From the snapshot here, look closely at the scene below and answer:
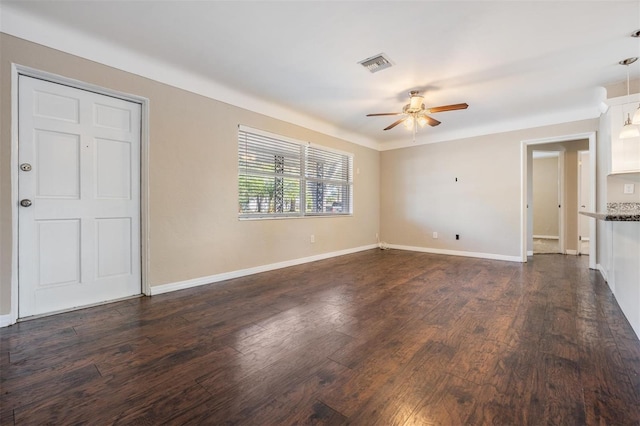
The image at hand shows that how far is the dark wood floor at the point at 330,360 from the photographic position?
130 cm

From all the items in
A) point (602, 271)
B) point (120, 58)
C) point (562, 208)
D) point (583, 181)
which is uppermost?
point (120, 58)

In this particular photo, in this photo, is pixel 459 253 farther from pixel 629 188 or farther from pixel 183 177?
pixel 183 177

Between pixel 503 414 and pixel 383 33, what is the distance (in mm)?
2774

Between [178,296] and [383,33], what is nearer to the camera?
[383,33]

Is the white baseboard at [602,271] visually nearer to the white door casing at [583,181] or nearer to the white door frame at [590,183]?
the white door frame at [590,183]

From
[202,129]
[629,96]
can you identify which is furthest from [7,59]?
[629,96]

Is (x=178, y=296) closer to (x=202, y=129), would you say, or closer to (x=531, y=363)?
(x=202, y=129)

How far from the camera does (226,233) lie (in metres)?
3.67

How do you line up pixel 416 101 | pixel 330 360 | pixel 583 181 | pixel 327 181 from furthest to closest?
pixel 583 181, pixel 327 181, pixel 416 101, pixel 330 360

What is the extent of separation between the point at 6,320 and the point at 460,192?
637 cm

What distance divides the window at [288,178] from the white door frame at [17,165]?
1143 mm

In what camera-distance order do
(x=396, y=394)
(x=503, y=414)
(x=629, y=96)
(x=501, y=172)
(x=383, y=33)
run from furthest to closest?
(x=501, y=172)
(x=629, y=96)
(x=383, y=33)
(x=396, y=394)
(x=503, y=414)

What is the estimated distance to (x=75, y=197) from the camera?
2602 millimetres

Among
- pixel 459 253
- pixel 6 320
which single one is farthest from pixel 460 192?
pixel 6 320
